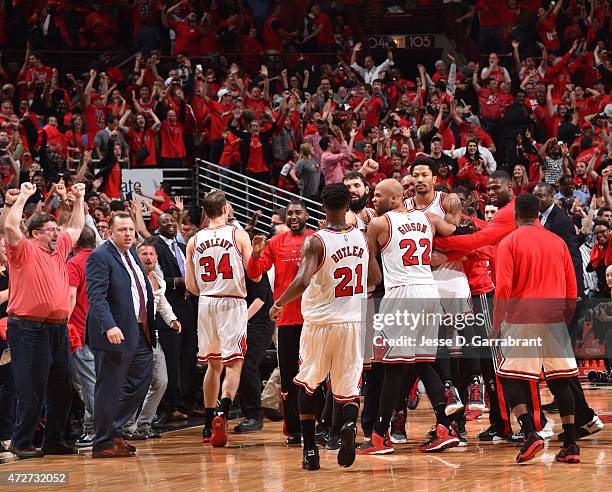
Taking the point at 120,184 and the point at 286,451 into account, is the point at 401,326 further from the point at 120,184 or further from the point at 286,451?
the point at 120,184

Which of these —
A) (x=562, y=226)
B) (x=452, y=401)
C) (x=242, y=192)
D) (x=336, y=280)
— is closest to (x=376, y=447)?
(x=452, y=401)

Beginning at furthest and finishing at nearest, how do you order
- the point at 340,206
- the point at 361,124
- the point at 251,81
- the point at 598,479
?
1. the point at 251,81
2. the point at 361,124
3. the point at 340,206
4. the point at 598,479

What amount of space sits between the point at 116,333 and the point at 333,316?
1977 millimetres

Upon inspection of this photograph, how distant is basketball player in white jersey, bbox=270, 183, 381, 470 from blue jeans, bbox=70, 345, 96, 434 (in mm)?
2710

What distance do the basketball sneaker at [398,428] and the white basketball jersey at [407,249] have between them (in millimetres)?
1360

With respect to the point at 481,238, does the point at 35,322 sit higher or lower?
lower

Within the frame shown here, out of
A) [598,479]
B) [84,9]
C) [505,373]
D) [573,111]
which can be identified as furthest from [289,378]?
[84,9]

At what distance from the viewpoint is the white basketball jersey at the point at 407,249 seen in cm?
872

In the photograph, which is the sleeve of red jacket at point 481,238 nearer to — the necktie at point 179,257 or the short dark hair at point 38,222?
the short dark hair at point 38,222

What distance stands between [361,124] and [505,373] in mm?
11376

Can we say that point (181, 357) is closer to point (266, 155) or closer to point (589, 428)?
point (589, 428)

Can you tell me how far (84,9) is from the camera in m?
23.1

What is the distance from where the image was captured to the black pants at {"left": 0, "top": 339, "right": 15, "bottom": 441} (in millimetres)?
9484

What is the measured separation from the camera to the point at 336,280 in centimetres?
798
